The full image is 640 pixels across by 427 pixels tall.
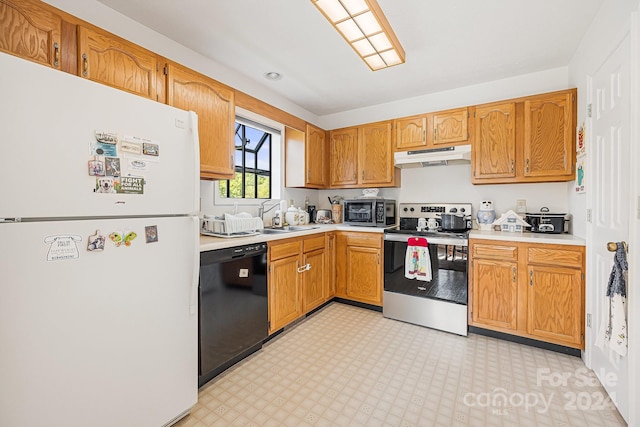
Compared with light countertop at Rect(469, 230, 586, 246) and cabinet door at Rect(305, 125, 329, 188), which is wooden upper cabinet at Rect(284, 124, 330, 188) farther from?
light countertop at Rect(469, 230, 586, 246)

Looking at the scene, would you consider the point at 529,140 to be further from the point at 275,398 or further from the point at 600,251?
the point at 275,398

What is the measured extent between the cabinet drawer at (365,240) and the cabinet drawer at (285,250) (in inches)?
29.6

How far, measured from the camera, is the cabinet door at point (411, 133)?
124 inches

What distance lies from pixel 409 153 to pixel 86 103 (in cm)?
285

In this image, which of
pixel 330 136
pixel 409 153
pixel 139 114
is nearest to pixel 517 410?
pixel 409 153

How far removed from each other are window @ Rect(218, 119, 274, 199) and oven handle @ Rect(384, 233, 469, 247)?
157cm

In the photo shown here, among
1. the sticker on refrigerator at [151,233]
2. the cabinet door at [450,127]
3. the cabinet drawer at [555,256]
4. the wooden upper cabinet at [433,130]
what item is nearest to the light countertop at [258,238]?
the sticker on refrigerator at [151,233]

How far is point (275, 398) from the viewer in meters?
1.77

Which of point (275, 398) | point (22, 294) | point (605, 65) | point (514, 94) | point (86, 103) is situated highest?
point (514, 94)

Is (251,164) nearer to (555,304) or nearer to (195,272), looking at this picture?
(195,272)

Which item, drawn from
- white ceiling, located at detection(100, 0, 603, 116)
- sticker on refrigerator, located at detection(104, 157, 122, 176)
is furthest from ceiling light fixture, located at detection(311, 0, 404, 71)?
sticker on refrigerator, located at detection(104, 157, 122, 176)

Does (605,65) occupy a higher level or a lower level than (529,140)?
higher

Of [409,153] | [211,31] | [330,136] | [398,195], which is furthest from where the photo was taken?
[330,136]

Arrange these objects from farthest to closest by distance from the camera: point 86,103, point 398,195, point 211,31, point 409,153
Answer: point 398,195, point 409,153, point 211,31, point 86,103
